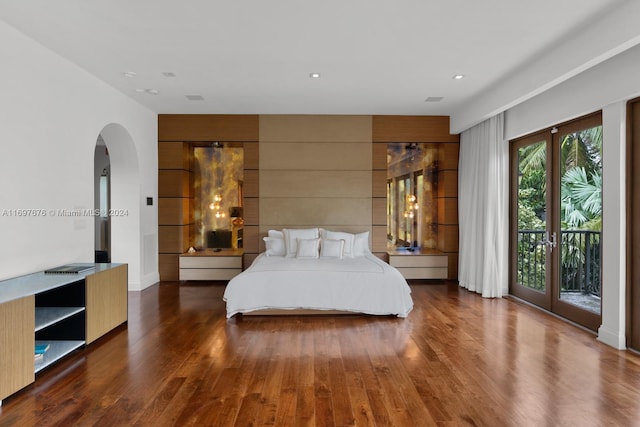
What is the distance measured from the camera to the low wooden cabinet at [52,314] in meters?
2.39

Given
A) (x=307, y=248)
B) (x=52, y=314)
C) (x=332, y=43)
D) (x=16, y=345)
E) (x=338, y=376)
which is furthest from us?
(x=307, y=248)

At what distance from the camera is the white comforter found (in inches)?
164

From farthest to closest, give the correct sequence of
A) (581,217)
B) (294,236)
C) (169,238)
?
(169,238) < (294,236) < (581,217)

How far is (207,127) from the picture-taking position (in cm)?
617

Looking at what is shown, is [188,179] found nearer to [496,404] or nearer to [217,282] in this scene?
[217,282]

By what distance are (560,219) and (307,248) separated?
314cm

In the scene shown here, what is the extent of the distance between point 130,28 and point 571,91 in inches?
171

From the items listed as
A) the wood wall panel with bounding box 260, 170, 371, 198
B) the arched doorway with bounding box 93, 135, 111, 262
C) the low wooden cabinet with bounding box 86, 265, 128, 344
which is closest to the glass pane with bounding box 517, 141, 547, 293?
the wood wall panel with bounding box 260, 170, 371, 198

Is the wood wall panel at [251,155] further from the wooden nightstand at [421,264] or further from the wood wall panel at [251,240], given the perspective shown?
the wooden nightstand at [421,264]

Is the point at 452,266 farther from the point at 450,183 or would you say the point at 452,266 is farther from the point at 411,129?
the point at 411,129

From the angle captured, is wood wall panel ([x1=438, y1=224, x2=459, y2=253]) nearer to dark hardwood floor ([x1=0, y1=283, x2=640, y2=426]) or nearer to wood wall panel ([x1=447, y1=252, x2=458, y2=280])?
wood wall panel ([x1=447, y1=252, x2=458, y2=280])

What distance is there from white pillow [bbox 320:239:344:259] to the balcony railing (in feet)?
8.11

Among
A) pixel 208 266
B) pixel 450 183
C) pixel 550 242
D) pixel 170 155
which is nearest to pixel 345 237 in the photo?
pixel 450 183

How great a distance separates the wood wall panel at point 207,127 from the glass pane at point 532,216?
407cm
